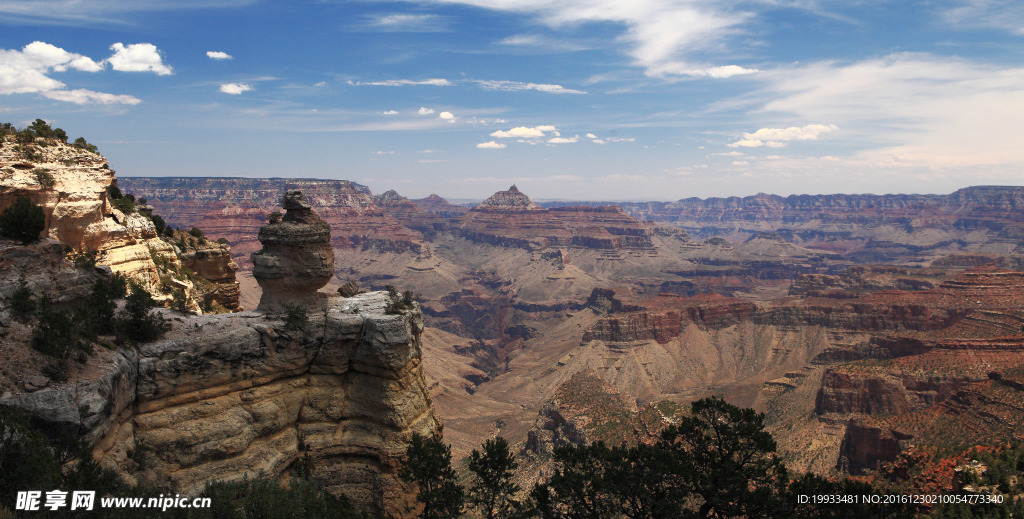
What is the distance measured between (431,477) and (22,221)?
22405 millimetres

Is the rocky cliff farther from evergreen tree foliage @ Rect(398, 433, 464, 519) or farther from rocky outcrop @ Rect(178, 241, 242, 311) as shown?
evergreen tree foliage @ Rect(398, 433, 464, 519)

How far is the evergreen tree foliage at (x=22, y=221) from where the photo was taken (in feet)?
80.4

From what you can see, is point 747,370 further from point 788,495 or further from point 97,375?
point 97,375

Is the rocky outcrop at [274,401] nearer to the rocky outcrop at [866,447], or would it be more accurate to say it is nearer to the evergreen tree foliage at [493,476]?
the evergreen tree foliage at [493,476]

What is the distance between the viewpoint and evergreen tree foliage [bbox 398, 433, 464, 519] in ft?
88.5

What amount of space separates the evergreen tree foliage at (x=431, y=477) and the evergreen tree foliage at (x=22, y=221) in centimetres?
2035

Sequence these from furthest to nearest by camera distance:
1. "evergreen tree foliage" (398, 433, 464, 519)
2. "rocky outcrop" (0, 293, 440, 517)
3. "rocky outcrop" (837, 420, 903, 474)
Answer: "rocky outcrop" (837, 420, 903, 474) → "evergreen tree foliage" (398, 433, 464, 519) → "rocky outcrop" (0, 293, 440, 517)

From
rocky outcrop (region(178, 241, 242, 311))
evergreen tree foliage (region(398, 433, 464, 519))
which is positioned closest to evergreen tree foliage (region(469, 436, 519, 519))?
evergreen tree foliage (region(398, 433, 464, 519))

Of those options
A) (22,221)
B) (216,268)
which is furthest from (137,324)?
(216,268)

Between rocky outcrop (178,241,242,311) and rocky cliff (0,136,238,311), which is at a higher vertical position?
rocky cliff (0,136,238,311)

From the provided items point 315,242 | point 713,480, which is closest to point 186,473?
point 315,242

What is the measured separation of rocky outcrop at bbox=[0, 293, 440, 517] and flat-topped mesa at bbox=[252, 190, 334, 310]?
4.76ft

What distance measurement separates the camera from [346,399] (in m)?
28.5

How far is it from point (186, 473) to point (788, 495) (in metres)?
27.0
